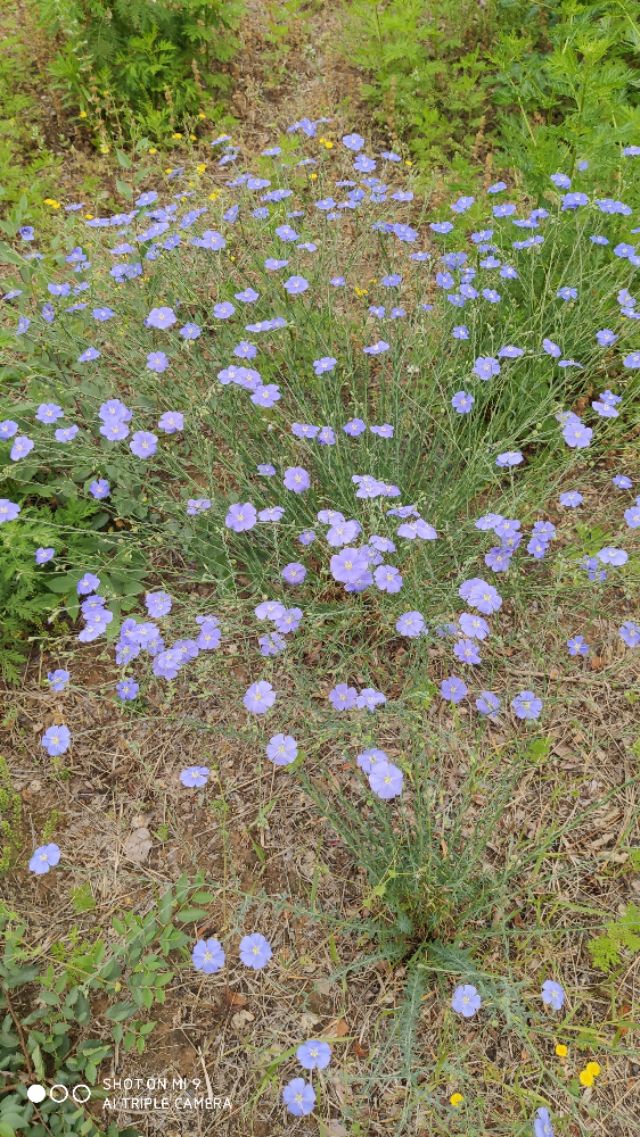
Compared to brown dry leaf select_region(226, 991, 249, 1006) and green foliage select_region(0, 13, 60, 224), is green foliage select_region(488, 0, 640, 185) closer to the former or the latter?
green foliage select_region(0, 13, 60, 224)

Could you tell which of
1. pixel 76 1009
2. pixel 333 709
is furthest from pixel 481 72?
pixel 76 1009

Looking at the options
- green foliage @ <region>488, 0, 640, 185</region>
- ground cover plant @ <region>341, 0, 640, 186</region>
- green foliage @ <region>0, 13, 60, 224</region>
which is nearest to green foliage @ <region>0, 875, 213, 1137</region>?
green foliage @ <region>488, 0, 640, 185</region>

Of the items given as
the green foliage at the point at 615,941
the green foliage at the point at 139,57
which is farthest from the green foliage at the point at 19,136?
the green foliage at the point at 615,941

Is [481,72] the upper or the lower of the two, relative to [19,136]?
lower

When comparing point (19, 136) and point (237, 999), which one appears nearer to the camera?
point (237, 999)

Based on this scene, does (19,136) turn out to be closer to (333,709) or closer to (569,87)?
(569,87)

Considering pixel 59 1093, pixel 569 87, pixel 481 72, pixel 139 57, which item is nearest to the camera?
pixel 59 1093

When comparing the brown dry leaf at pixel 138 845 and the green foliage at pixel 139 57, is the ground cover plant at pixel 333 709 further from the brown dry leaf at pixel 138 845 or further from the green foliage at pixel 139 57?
the green foliage at pixel 139 57
